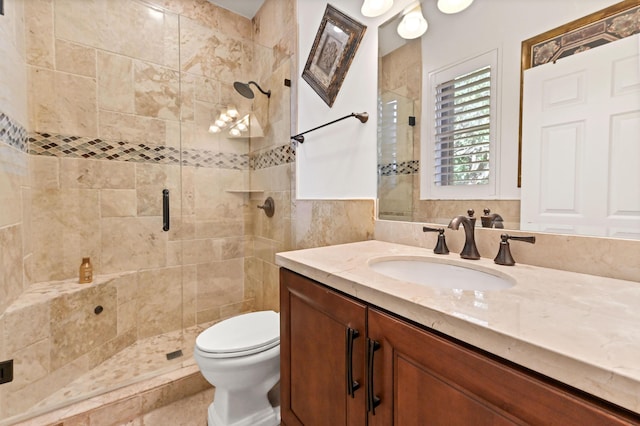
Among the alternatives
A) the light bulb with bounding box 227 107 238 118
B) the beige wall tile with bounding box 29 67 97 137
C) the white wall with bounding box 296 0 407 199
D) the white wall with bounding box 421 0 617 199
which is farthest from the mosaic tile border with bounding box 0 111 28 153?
the white wall with bounding box 421 0 617 199

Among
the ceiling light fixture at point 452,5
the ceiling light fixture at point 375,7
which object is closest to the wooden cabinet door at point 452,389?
the ceiling light fixture at point 452,5

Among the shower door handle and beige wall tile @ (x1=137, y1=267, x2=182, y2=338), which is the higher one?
the shower door handle

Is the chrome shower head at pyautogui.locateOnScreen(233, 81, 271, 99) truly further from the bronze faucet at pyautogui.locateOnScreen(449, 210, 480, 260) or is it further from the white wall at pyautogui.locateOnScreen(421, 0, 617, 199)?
the bronze faucet at pyautogui.locateOnScreen(449, 210, 480, 260)

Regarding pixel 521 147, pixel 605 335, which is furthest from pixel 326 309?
pixel 521 147

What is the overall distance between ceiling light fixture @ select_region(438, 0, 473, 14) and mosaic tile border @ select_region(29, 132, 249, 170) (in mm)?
1779

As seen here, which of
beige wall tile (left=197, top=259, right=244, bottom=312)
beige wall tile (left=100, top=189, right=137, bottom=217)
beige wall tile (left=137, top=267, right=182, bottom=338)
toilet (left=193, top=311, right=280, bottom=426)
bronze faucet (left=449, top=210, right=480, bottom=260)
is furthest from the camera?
beige wall tile (left=197, top=259, right=244, bottom=312)

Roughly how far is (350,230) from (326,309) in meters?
0.71

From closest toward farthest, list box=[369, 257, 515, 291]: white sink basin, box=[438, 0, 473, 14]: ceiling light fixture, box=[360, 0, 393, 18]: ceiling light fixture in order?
box=[369, 257, 515, 291]: white sink basin
box=[438, 0, 473, 14]: ceiling light fixture
box=[360, 0, 393, 18]: ceiling light fixture

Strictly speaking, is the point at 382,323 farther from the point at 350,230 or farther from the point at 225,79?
the point at 225,79

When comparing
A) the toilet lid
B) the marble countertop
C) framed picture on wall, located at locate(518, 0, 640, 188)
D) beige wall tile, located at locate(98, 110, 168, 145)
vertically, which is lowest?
the toilet lid

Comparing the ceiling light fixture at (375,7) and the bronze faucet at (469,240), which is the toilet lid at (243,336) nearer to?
the bronze faucet at (469,240)

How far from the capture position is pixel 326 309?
0.78 metres

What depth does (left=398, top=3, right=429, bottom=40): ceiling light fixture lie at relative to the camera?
119 centimetres

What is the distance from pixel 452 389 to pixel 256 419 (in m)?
1.18
